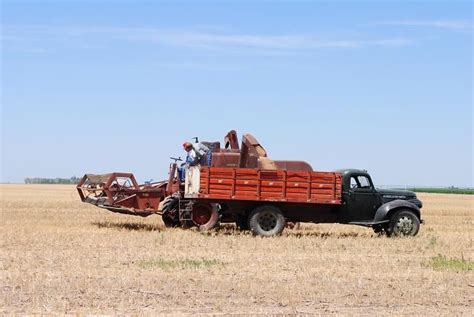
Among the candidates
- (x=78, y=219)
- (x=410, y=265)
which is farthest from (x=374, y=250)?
(x=78, y=219)

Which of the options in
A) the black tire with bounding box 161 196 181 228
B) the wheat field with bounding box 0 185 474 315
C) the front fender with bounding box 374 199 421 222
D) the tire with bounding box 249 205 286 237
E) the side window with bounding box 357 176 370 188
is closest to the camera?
the wheat field with bounding box 0 185 474 315

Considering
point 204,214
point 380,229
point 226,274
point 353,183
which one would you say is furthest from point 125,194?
point 226,274

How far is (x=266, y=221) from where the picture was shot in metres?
20.1

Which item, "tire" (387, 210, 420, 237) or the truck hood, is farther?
the truck hood

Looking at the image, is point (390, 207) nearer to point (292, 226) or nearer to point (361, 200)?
point (361, 200)

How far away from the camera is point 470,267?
13.9 metres

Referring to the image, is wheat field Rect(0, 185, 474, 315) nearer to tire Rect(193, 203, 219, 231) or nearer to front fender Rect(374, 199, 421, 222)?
tire Rect(193, 203, 219, 231)

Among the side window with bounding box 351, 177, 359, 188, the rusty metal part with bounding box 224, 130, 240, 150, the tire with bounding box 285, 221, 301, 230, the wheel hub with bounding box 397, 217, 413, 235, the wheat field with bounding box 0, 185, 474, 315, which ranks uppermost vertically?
the rusty metal part with bounding box 224, 130, 240, 150

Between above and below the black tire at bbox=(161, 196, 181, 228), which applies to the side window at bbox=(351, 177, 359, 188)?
above

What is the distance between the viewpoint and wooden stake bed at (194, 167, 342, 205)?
787 inches

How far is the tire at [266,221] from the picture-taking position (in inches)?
784

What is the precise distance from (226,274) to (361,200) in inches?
355

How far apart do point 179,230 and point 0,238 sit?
485cm

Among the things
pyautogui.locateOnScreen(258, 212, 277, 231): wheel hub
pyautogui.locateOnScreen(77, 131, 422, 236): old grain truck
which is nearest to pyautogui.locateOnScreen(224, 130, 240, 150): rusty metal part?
pyautogui.locateOnScreen(77, 131, 422, 236): old grain truck
